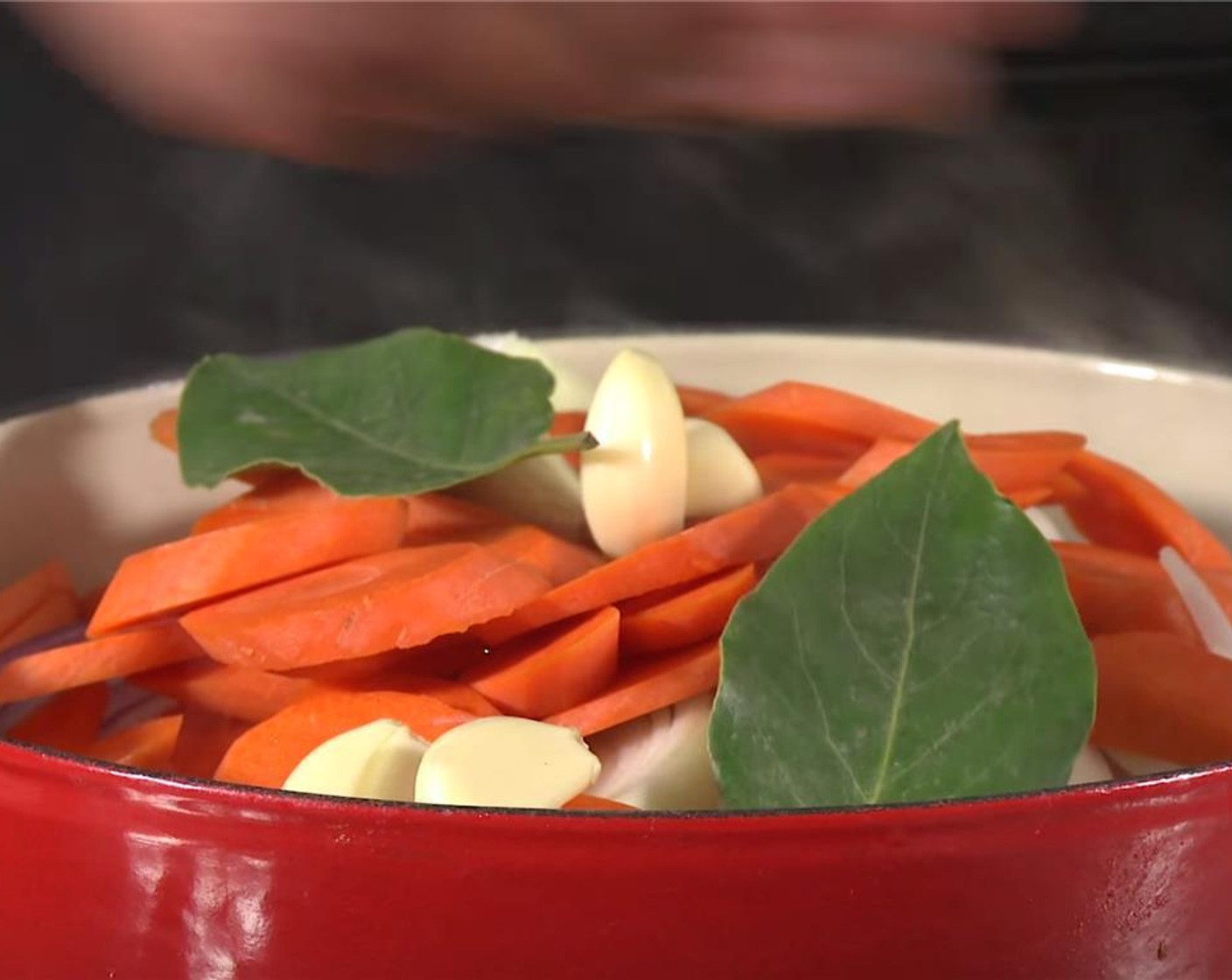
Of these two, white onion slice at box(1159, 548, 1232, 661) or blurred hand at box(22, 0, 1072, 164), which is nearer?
white onion slice at box(1159, 548, 1232, 661)

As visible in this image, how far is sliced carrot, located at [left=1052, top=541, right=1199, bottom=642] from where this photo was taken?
555 mm

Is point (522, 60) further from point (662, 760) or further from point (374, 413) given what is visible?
point (662, 760)

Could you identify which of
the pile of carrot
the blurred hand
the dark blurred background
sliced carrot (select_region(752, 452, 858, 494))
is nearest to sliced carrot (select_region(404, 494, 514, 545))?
the pile of carrot

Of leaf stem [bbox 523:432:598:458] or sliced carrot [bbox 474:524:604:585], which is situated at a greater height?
leaf stem [bbox 523:432:598:458]

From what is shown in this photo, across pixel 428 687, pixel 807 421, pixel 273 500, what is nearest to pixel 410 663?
pixel 428 687

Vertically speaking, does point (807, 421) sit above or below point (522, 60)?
below

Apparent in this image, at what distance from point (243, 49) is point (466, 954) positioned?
0.98 m

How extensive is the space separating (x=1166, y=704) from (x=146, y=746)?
0.32 m

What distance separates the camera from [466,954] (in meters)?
0.35

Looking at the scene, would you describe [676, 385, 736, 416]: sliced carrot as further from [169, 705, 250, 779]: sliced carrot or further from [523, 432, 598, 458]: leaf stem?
[169, 705, 250, 779]: sliced carrot

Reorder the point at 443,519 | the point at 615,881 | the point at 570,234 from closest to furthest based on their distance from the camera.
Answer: the point at 615,881 → the point at 443,519 → the point at 570,234

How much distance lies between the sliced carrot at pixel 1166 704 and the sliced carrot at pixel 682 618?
4.5 inches

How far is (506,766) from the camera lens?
40cm

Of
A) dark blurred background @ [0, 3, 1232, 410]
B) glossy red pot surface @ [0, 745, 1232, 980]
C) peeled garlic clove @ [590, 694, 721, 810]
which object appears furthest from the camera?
dark blurred background @ [0, 3, 1232, 410]
